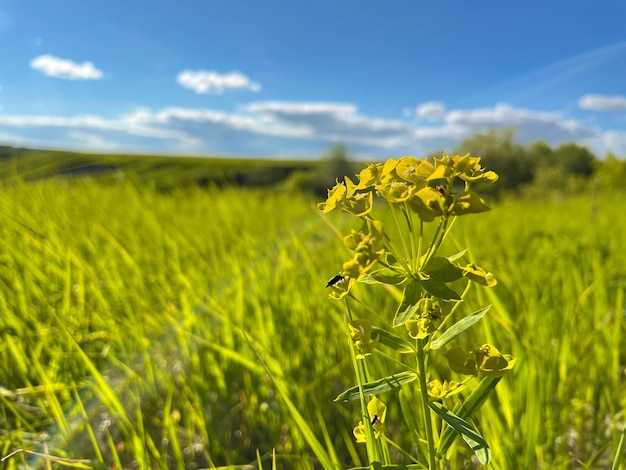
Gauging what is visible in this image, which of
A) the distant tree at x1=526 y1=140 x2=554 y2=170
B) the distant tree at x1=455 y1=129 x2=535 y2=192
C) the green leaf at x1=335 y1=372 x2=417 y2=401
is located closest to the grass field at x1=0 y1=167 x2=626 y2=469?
the green leaf at x1=335 y1=372 x2=417 y2=401

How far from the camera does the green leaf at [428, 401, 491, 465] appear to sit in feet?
1.31

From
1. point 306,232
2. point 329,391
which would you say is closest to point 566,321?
point 329,391

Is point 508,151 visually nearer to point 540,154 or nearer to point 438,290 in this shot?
point 540,154

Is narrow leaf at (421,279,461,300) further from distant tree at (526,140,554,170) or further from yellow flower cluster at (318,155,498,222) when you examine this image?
distant tree at (526,140,554,170)

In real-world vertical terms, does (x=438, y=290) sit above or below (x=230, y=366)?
above

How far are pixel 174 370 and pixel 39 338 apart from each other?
33 centimetres

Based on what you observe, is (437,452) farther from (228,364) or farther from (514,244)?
(514,244)

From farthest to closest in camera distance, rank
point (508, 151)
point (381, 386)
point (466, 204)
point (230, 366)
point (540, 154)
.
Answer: point (540, 154), point (508, 151), point (230, 366), point (381, 386), point (466, 204)

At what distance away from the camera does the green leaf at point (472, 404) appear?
0.49 meters

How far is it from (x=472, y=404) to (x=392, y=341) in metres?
0.13

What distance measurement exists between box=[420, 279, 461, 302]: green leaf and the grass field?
0.22 meters

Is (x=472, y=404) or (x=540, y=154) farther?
(x=540, y=154)

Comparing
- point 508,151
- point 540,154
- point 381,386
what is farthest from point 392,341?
point 540,154

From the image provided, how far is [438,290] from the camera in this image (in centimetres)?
42
